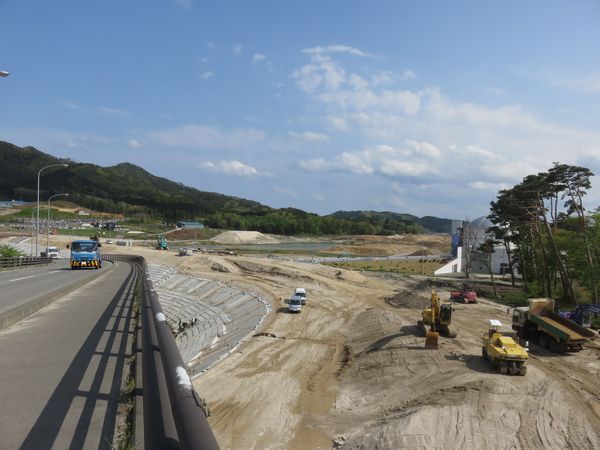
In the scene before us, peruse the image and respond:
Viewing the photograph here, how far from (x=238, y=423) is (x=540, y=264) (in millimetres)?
54149

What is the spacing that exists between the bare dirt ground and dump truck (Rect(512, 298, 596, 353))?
2.56ft

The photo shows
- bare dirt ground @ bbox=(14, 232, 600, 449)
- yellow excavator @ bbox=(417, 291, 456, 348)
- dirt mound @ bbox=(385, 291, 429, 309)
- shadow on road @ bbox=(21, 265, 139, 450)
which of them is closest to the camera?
shadow on road @ bbox=(21, 265, 139, 450)

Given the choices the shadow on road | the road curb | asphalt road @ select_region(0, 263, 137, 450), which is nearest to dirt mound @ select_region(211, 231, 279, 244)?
the road curb

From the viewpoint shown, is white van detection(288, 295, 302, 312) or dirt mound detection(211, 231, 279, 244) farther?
dirt mound detection(211, 231, 279, 244)

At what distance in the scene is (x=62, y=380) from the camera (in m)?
5.66

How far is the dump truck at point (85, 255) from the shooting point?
137ft

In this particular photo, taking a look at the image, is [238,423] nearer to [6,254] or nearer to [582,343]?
[582,343]

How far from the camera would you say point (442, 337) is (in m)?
29.3

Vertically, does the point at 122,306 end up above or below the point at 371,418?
above

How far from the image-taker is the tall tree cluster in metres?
45.5

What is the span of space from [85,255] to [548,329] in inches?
1483

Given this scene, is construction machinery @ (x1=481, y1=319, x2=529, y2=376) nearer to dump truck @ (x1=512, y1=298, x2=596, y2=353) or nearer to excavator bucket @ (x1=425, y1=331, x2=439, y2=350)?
excavator bucket @ (x1=425, y1=331, x2=439, y2=350)

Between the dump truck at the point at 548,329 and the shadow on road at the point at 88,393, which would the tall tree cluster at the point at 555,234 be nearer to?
the dump truck at the point at 548,329

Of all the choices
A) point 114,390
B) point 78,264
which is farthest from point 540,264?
point 114,390
